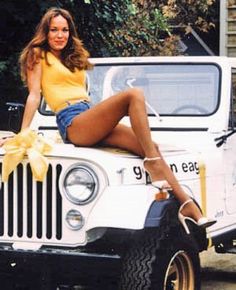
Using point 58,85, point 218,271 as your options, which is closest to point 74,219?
point 58,85

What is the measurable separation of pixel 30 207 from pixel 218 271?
9.83 feet

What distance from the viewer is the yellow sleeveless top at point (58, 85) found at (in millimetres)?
5301

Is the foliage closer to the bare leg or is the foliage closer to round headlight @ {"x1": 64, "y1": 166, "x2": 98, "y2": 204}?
the bare leg

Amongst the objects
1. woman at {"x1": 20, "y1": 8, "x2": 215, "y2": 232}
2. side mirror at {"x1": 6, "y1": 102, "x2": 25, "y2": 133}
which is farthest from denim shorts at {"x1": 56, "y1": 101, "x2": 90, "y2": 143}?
side mirror at {"x1": 6, "y1": 102, "x2": 25, "y2": 133}

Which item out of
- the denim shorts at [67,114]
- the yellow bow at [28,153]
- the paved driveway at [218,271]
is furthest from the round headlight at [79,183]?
the paved driveway at [218,271]

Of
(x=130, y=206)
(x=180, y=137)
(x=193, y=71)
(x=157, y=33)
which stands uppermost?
(x=157, y=33)

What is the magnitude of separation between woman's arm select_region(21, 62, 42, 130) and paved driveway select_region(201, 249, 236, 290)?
2.35 metres

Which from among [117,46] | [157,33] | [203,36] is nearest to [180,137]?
[117,46]

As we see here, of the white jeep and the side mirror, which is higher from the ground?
the side mirror

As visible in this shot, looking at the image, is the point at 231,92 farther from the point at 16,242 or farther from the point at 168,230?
the point at 16,242

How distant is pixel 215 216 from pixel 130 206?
1473 mm

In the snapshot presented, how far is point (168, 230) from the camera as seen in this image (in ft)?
15.9

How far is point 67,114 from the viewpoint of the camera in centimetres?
524

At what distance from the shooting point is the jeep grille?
4770 mm
